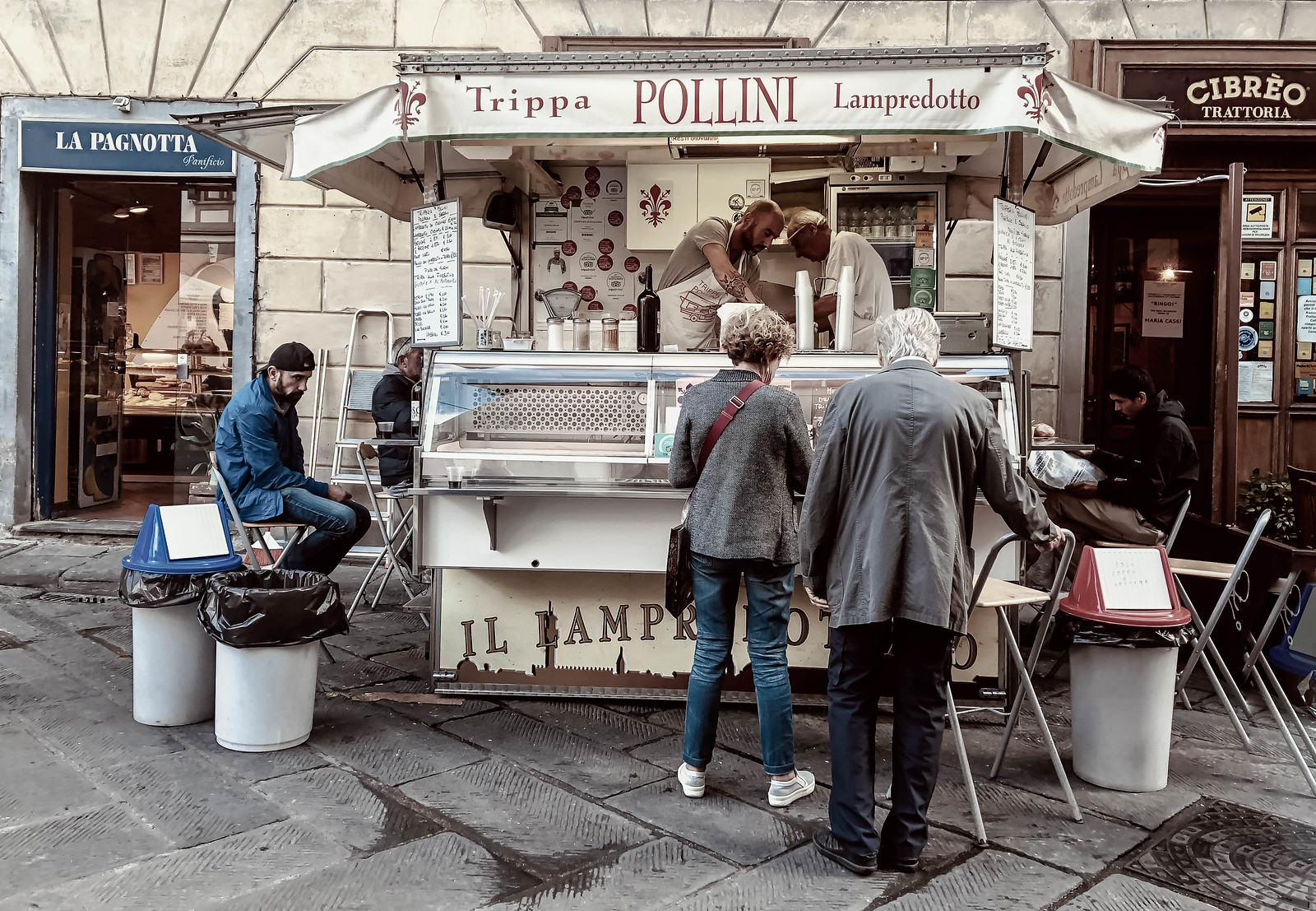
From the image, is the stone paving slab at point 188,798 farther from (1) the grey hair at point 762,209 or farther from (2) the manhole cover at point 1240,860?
(1) the grey hair at point 762,209

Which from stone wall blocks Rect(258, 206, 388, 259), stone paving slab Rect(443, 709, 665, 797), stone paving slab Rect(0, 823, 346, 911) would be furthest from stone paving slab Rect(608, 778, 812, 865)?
stone wall blocks Rect(258, 206, 388, 259)

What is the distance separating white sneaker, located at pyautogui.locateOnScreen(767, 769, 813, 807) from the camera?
347cm

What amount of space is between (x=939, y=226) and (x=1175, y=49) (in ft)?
8.70

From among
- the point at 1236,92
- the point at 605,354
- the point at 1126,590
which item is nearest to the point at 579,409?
the point at 605,354

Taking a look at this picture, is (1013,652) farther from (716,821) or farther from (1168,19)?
(1168,19)

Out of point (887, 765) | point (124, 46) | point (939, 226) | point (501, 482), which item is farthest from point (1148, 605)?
point (124, 46)

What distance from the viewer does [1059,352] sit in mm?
7543

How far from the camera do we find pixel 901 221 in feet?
21.7

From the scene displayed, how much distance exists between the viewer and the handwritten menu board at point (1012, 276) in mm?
4395

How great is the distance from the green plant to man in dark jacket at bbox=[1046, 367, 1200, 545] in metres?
0.49

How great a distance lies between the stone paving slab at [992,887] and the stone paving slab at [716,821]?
18.2 inches

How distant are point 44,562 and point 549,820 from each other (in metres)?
5.59

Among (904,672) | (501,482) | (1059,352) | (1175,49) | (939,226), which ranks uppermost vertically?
(1175,49)

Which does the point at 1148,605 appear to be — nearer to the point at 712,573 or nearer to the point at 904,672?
the point at 904,672
